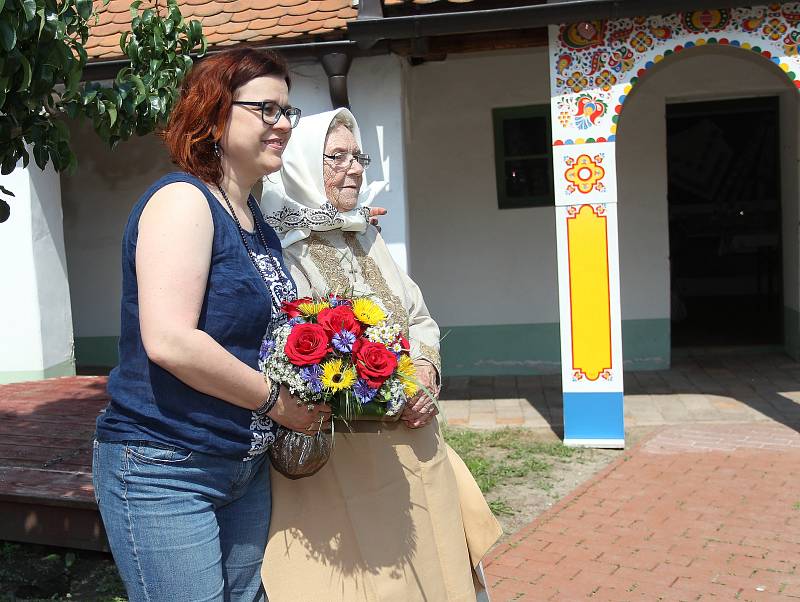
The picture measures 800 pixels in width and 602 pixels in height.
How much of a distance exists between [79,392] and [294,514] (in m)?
4.67

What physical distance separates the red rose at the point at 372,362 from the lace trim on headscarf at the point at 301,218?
2.19ft

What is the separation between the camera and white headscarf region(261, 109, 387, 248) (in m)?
2.62

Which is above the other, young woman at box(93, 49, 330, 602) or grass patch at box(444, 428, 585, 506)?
young woman at box(93, 49, 330, 602)

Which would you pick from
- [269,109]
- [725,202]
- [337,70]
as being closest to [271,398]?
[269,109]

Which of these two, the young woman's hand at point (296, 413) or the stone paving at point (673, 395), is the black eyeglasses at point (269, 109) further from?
the stone paving at point (673, 395)

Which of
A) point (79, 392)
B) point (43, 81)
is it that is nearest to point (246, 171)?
point (43, 81)

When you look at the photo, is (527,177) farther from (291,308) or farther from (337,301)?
(291,308)

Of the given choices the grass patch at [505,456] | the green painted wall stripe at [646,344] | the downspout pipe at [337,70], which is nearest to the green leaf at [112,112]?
the grass patch at [505,456]

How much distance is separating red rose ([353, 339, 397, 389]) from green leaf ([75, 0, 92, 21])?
171 cm

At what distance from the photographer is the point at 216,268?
6.35ft

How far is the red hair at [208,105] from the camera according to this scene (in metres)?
2.02

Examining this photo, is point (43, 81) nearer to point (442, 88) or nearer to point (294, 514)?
point (294, 514)

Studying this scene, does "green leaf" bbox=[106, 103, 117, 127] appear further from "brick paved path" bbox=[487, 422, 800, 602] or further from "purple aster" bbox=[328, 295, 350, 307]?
"brick paved path" bbox=[487, 422, 800, 602]

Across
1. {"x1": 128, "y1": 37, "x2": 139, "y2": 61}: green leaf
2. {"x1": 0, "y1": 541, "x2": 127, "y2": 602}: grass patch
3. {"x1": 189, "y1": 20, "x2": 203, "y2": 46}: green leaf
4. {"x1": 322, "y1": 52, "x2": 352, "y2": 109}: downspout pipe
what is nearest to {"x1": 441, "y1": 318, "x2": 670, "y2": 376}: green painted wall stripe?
{"x1": 322, "y1": 52, "x2": 352, "y2": 109}: downspout pipe
